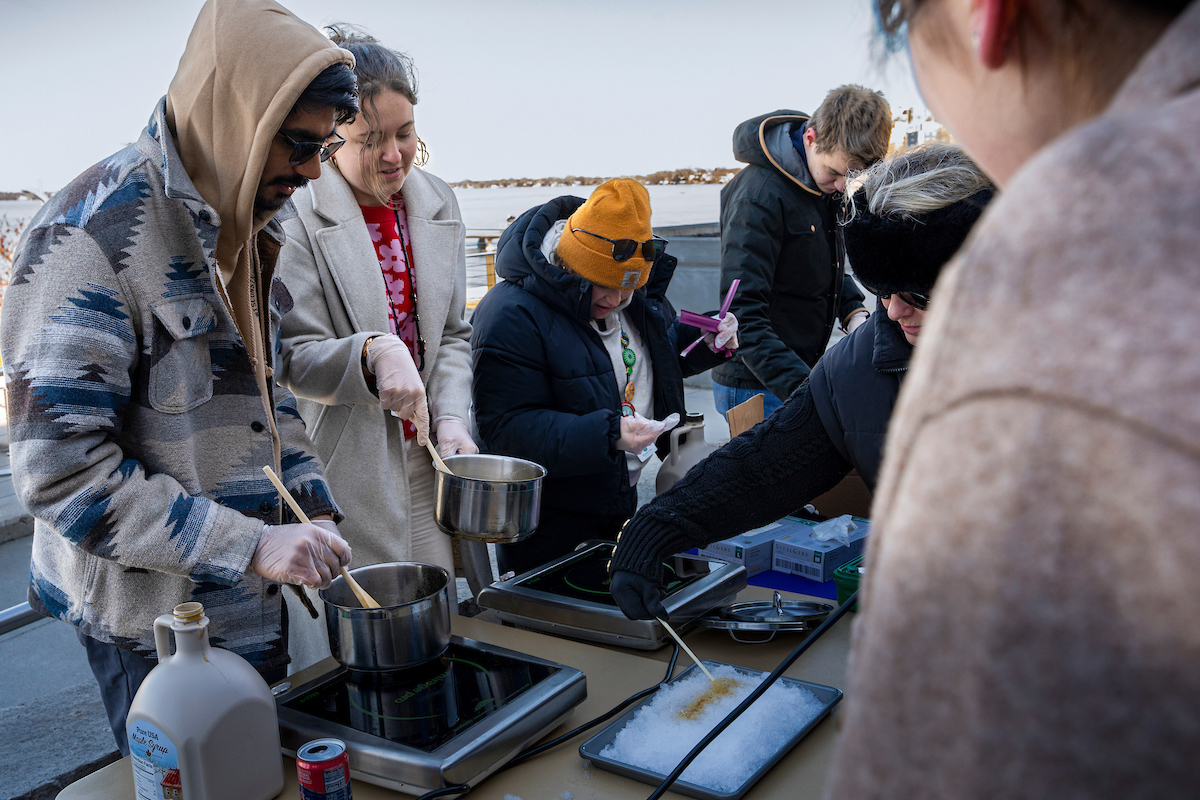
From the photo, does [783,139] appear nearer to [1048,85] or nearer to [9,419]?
[9,419]

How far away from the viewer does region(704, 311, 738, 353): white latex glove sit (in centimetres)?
255

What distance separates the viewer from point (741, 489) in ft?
4.87

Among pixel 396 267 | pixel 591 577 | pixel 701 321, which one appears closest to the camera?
pixel 591 577

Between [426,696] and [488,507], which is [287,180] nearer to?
[488,507]

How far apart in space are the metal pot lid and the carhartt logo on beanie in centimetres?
94

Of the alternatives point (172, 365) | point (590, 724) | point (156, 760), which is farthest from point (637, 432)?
point (156, 760)

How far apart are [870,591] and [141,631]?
132 centimetres

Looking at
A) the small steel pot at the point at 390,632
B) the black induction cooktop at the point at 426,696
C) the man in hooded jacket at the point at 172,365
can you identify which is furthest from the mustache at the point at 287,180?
the black induction cooktop at the point at 426,696

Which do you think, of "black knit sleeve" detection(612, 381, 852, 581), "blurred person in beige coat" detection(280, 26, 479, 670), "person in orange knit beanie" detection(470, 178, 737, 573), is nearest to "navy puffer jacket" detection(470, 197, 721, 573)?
"person in orange knit beanie" detection(470, 178, 737, 573)

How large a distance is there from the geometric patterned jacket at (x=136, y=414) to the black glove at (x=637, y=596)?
0.58 m

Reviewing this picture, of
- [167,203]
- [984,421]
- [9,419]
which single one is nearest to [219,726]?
[9,419]

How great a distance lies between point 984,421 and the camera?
307 mm

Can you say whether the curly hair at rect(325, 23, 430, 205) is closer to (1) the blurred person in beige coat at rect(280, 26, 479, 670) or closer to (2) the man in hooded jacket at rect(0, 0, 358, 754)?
(1) the blurred person in beige coat at rect(280, 26, 479, 670)

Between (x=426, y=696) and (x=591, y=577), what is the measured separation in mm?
513
